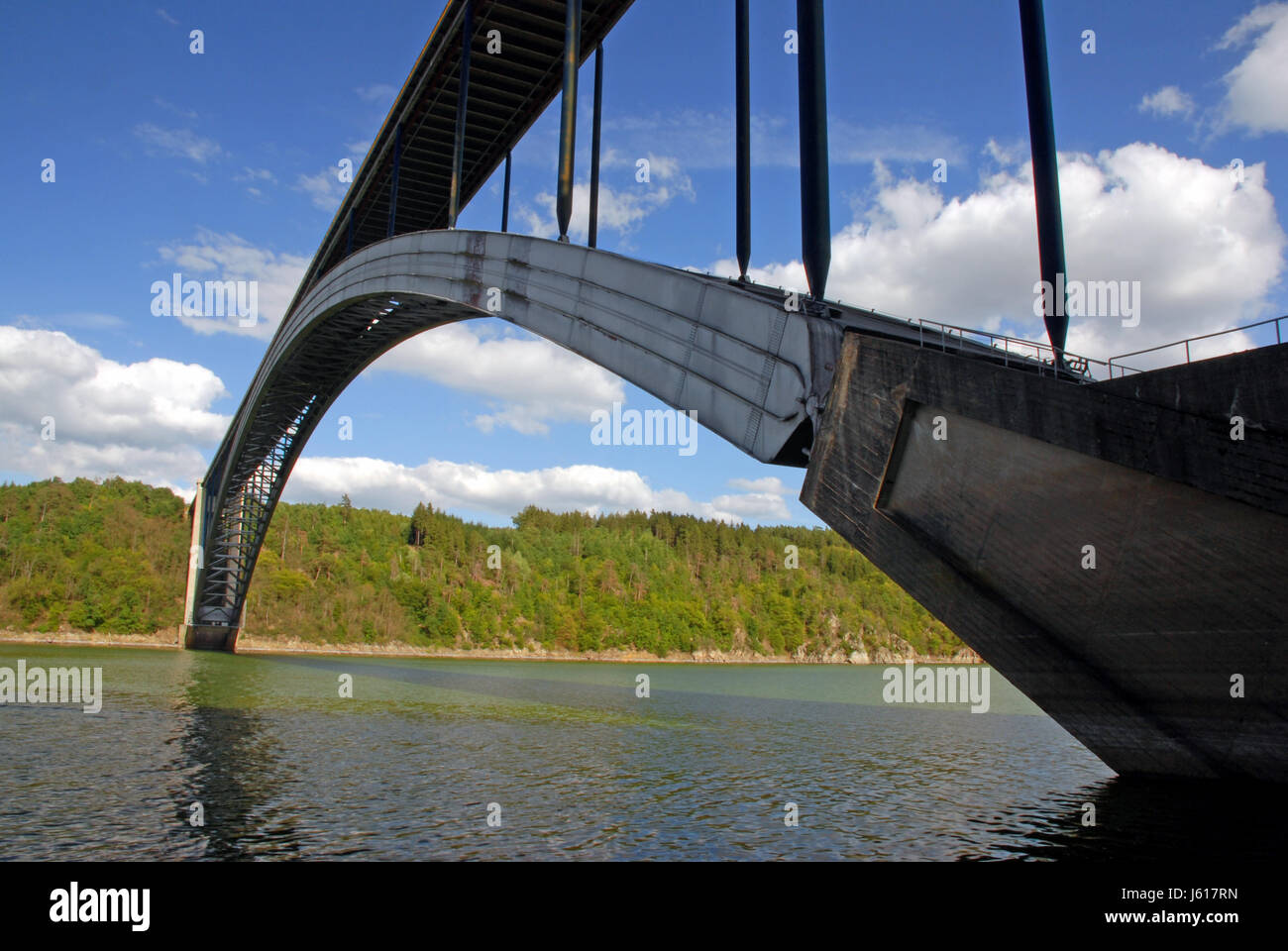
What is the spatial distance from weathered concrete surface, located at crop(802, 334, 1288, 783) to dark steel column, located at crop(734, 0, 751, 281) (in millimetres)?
5972

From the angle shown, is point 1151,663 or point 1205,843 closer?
point 1205,843

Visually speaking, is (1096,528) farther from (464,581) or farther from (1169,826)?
(464,581)

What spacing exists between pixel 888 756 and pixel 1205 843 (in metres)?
8.32

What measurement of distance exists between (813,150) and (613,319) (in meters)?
5.18

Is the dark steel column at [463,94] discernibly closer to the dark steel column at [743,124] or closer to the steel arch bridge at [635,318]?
the steel arch bridge at [635,318]

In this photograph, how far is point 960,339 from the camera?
1311 cm

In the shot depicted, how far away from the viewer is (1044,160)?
12930mm

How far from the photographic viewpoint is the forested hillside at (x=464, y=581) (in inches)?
3150

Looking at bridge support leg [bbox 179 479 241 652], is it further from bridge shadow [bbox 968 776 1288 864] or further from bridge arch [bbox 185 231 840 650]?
bridge shadow [bbox 968 776 1288 864]

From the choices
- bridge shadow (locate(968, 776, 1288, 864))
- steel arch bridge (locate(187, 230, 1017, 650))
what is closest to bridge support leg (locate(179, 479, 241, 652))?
steel arch bridge (locate(187, 230, 1017, 650))

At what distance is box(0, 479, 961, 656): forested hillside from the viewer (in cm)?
Result: 8000

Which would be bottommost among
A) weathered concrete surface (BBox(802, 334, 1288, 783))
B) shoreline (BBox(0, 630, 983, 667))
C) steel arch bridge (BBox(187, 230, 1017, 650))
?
shoreline (BBox(0, 630, 983, 667))

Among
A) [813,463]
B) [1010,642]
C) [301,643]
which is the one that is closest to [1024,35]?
[813,463]
